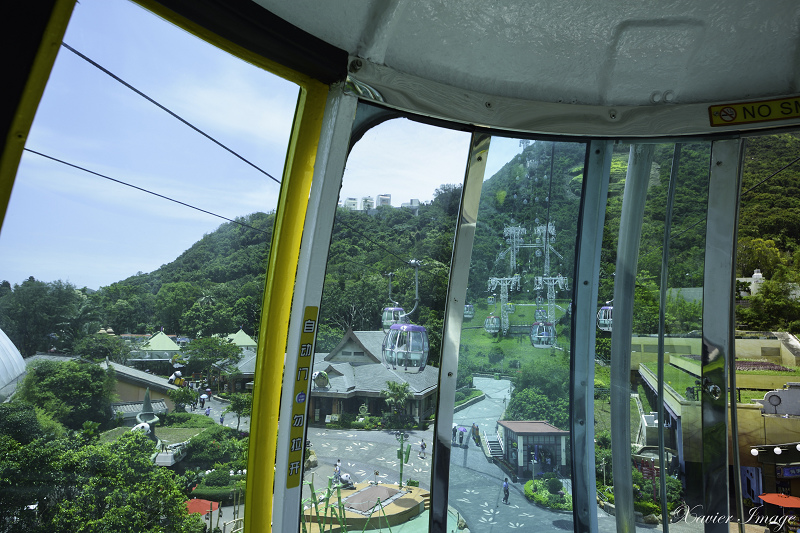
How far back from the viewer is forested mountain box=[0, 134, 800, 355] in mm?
2232

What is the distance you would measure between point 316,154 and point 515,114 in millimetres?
1138

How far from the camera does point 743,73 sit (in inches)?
98.6

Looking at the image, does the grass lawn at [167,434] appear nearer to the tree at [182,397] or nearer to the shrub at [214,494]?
the tree at [182,397]

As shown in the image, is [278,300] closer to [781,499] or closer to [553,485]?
[553,485]

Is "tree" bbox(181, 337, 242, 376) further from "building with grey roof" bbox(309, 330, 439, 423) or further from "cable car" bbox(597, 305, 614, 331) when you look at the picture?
"cable car" bbox(597, 305, 614, 331)

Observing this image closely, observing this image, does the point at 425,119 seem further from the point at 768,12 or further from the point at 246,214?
the point at 768,12

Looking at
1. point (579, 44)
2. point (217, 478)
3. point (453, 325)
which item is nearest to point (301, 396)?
point (217, 478)

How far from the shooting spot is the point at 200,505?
6.82ft

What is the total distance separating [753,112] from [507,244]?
4.81 ft

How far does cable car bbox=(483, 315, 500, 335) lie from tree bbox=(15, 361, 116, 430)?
6.54 feet

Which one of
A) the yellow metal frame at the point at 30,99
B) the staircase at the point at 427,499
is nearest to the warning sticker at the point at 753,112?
the staircase at the point at 427,499

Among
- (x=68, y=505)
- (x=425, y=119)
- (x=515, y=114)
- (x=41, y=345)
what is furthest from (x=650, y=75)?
(x=68, y=505)

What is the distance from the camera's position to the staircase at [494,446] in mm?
2998

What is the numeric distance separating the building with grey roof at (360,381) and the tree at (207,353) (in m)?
0.43
